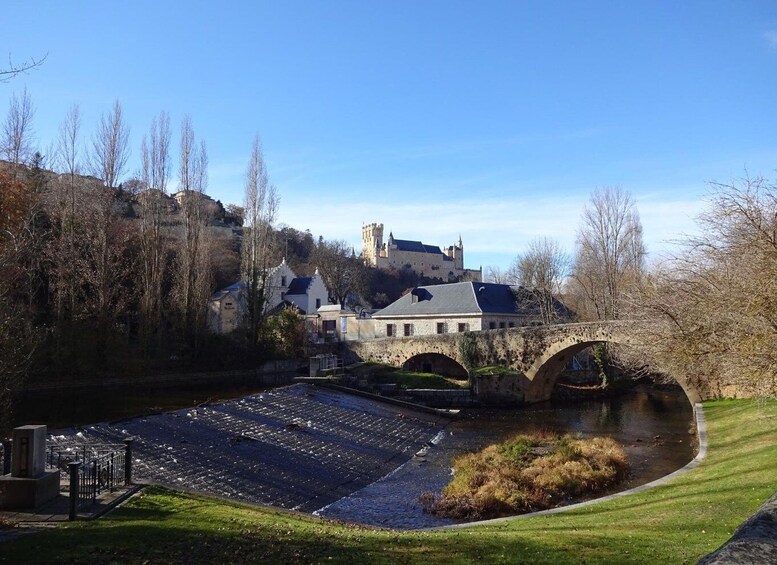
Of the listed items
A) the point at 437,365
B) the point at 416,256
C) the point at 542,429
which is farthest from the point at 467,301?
the point at 416,256

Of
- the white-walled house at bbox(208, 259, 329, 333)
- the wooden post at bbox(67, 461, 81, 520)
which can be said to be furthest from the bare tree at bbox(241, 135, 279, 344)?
the wooden post at bbox(67, 461, 81, 520)

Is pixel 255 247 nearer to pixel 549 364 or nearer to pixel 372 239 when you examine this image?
pixel 549 364

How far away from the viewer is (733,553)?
3082mm

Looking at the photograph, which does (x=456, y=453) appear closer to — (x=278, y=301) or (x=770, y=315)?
(x=770, y=315)

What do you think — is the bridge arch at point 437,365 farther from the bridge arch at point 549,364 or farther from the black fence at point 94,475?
the black fence at point 94,475

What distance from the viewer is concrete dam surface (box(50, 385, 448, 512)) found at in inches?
591

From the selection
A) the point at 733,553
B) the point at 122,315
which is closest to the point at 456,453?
the point at 733,553

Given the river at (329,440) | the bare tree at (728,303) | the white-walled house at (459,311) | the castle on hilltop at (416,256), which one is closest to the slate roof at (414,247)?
the castle on hilltop at (416,256)

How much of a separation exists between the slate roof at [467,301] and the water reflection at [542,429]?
10493 mm

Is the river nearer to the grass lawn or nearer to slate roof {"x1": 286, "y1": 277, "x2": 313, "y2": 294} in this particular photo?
the grass lawn

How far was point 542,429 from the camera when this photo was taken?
24.2 meters

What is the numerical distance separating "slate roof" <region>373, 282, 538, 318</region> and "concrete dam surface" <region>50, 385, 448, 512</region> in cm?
1667

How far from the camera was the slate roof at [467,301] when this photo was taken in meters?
42.7

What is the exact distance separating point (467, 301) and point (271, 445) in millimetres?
25852
